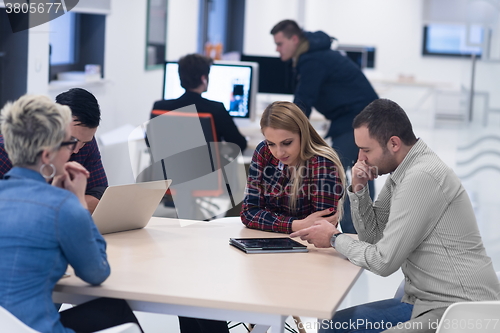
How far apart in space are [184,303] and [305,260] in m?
0.51

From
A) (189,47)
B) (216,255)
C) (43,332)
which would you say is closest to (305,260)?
(216,255)

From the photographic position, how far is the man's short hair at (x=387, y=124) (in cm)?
184

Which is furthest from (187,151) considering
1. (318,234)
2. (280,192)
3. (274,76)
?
(318,234)

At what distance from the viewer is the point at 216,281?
1.63 meters

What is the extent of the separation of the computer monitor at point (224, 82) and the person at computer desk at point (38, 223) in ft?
10.4

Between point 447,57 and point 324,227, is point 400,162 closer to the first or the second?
point 324,227

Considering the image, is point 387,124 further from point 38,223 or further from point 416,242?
point 38,223

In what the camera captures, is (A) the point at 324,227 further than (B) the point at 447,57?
No

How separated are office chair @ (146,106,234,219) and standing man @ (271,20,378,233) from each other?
70cm

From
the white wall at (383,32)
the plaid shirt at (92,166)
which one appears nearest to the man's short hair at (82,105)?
the plaid shirt at (92,166)

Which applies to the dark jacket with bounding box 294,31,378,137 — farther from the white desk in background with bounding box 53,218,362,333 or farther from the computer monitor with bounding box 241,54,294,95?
the white desk in background with bounding box 53,218,362,333

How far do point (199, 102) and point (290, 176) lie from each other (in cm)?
168

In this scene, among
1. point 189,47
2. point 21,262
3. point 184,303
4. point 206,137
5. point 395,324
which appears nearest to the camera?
point 21,262

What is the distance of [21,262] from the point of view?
1.39 m
